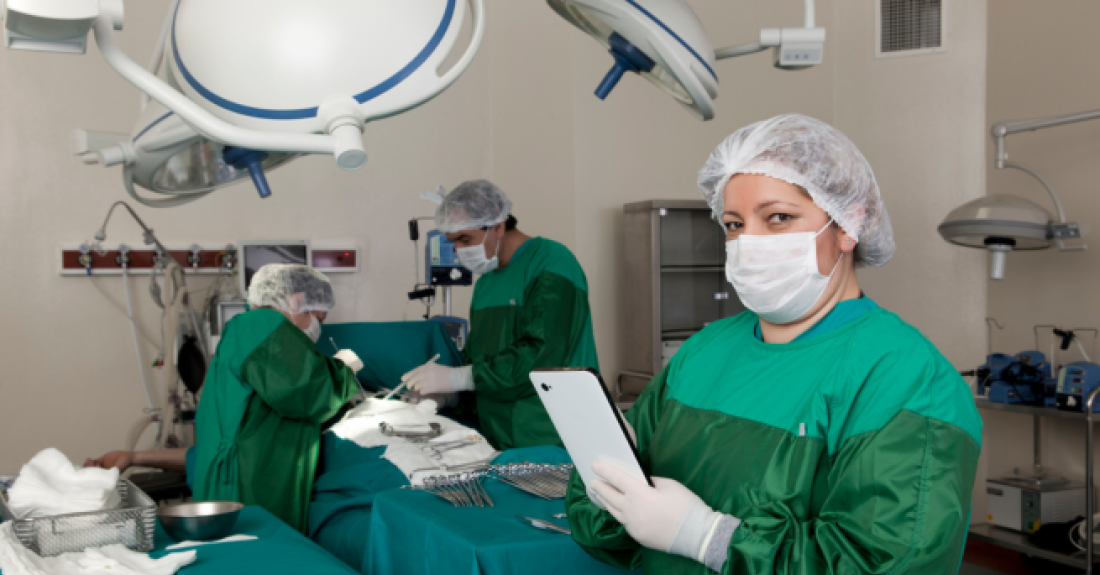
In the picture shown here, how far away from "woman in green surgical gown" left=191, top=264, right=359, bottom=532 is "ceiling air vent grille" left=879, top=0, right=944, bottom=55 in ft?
12.2

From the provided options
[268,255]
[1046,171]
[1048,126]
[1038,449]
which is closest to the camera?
[1048,126]

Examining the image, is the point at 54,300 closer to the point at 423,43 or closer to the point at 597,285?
the point at 597,285

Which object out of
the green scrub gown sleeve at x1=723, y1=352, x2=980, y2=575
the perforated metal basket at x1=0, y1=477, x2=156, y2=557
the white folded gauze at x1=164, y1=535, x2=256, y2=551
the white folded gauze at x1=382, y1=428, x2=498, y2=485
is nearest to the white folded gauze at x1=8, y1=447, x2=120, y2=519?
the perforated metal basket at x1=0, y1=477, x2=156, y2=557

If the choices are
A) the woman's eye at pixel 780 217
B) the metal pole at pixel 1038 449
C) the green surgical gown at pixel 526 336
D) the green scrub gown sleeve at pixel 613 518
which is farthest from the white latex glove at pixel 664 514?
the metal pole at pixel 1038 449

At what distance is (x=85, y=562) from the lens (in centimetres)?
148

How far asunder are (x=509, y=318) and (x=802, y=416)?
1.89m

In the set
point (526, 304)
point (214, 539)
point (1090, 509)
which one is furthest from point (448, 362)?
point (1090, 509)

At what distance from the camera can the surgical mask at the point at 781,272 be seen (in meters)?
1.20

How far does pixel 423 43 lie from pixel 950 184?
438 cm

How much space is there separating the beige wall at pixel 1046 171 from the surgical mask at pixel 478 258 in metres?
2.82

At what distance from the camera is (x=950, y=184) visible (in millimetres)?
4648

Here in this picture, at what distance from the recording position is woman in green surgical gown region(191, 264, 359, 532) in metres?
2.63

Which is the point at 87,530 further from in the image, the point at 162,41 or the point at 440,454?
the point at 440,454

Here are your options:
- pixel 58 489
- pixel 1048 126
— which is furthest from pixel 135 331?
pixel 1048 126
